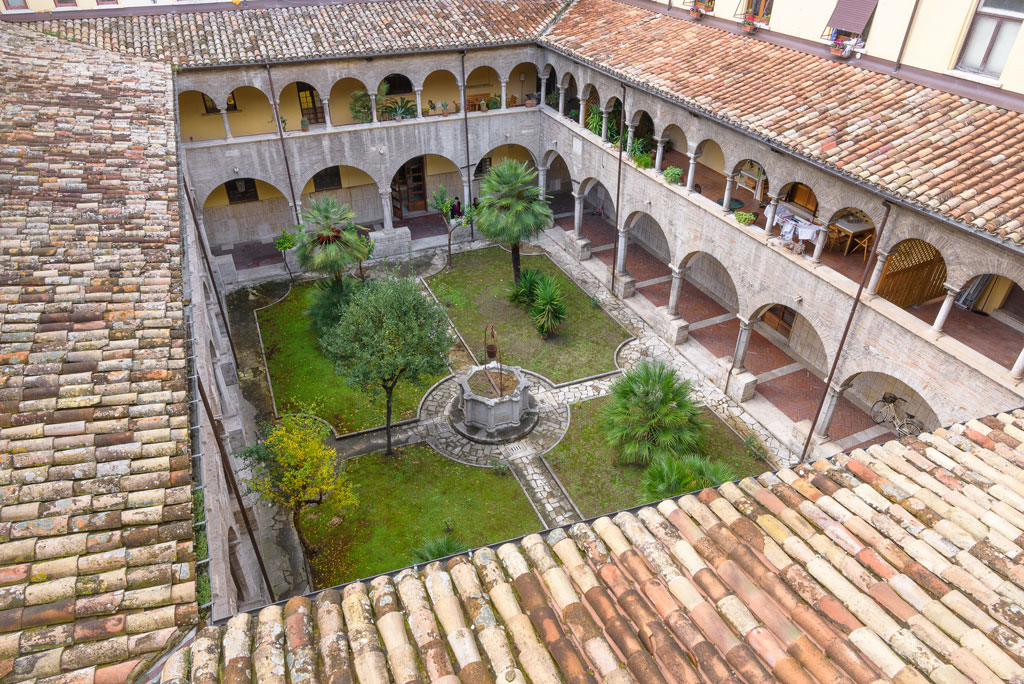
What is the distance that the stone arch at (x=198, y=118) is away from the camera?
2180 centimetres

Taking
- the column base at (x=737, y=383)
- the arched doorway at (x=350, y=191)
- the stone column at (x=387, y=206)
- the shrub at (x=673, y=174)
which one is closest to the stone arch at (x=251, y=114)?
the arched doorway at (x=350, y=191)

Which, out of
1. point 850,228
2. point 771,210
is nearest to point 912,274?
point 850,228

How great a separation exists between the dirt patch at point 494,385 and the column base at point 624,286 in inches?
255

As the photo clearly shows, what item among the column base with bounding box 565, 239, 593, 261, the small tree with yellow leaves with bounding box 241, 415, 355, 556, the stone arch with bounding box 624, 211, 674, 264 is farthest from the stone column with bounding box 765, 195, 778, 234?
the small tree with yellow leaves with bounding box 241, 415, 355, 556

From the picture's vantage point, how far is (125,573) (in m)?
5.71

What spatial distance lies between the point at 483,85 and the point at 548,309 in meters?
11.9

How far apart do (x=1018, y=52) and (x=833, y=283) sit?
16.6 feet

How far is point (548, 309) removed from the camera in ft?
62.7

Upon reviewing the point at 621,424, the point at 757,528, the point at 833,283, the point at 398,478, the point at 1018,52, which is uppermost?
the point at 1018,52

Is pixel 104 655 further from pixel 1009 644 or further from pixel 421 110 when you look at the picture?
pixel 421 110

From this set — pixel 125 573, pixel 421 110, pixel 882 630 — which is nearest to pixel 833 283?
pixel 882 630

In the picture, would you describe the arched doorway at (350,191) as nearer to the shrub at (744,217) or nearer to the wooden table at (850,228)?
the shrub at (744,217)

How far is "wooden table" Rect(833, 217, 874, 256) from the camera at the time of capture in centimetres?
1502

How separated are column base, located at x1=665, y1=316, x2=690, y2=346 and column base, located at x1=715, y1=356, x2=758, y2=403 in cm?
183
